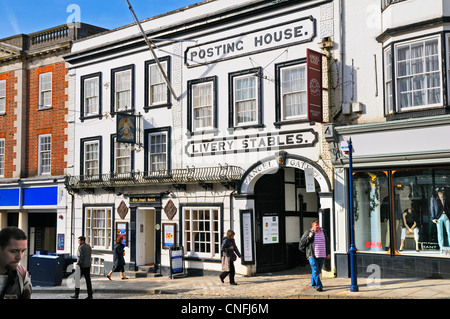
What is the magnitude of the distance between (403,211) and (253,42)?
7670 millimetres

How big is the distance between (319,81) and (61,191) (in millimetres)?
13995

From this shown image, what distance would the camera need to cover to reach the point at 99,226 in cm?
2231

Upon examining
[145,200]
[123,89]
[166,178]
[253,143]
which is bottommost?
[145,200]

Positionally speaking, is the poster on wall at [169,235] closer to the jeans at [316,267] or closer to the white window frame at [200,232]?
the white window frame at [200,232]

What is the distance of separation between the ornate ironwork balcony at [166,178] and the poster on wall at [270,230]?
1.77 meters

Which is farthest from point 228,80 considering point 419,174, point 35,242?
point 35,242

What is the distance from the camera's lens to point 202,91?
62.7ft

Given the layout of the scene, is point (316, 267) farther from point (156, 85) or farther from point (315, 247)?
point (156, 85)

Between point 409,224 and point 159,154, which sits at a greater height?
point 159,154

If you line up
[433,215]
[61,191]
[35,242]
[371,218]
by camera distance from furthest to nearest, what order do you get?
[35,242], [61,191], [371,218], [433,215]

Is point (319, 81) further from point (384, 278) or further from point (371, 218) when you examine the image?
point (384, 278)

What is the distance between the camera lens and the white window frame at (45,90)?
25078 mm

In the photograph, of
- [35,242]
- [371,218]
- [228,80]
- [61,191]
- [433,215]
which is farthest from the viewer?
[35,242]

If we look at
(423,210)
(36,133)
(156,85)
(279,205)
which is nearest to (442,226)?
(423,210)
